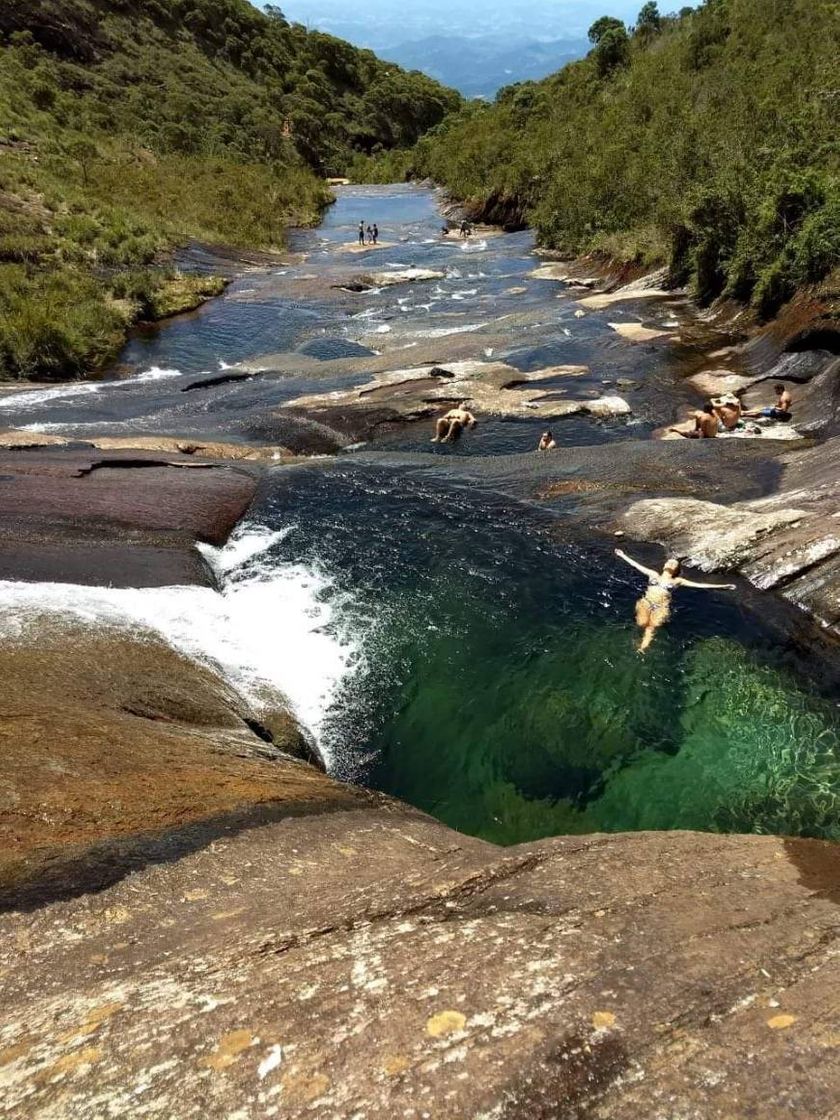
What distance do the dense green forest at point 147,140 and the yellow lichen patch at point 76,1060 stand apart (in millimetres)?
30224

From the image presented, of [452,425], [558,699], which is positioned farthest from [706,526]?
[452,425]

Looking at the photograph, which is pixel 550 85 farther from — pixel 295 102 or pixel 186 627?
pixel 186 627

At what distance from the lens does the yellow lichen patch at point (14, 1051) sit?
3.91 meters

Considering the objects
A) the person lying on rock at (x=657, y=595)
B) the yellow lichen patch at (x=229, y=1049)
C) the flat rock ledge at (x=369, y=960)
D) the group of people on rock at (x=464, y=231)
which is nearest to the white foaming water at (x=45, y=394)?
the flat rock ledge at (x=369, y=960)

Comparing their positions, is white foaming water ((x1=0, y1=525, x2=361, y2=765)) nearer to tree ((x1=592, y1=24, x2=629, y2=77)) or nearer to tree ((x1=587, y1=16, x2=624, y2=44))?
tree ((x1=592, y1=24, x2=629, y2=77))

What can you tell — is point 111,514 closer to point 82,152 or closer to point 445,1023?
point 445,1023

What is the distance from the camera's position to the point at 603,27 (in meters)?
104

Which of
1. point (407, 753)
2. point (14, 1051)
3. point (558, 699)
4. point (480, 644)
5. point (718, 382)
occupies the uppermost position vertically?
point (718, 382)

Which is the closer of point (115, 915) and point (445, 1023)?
point (445, 1023)

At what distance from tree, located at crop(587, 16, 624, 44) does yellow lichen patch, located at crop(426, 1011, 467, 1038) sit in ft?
400

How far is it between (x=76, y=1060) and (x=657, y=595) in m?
12.3

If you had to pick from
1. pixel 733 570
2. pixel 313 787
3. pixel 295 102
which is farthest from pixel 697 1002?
pixel 295 102

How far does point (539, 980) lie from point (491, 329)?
34214mm

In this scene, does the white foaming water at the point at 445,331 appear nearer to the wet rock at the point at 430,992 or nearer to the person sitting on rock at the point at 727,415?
the person sitting on rock at the point at 727,415
